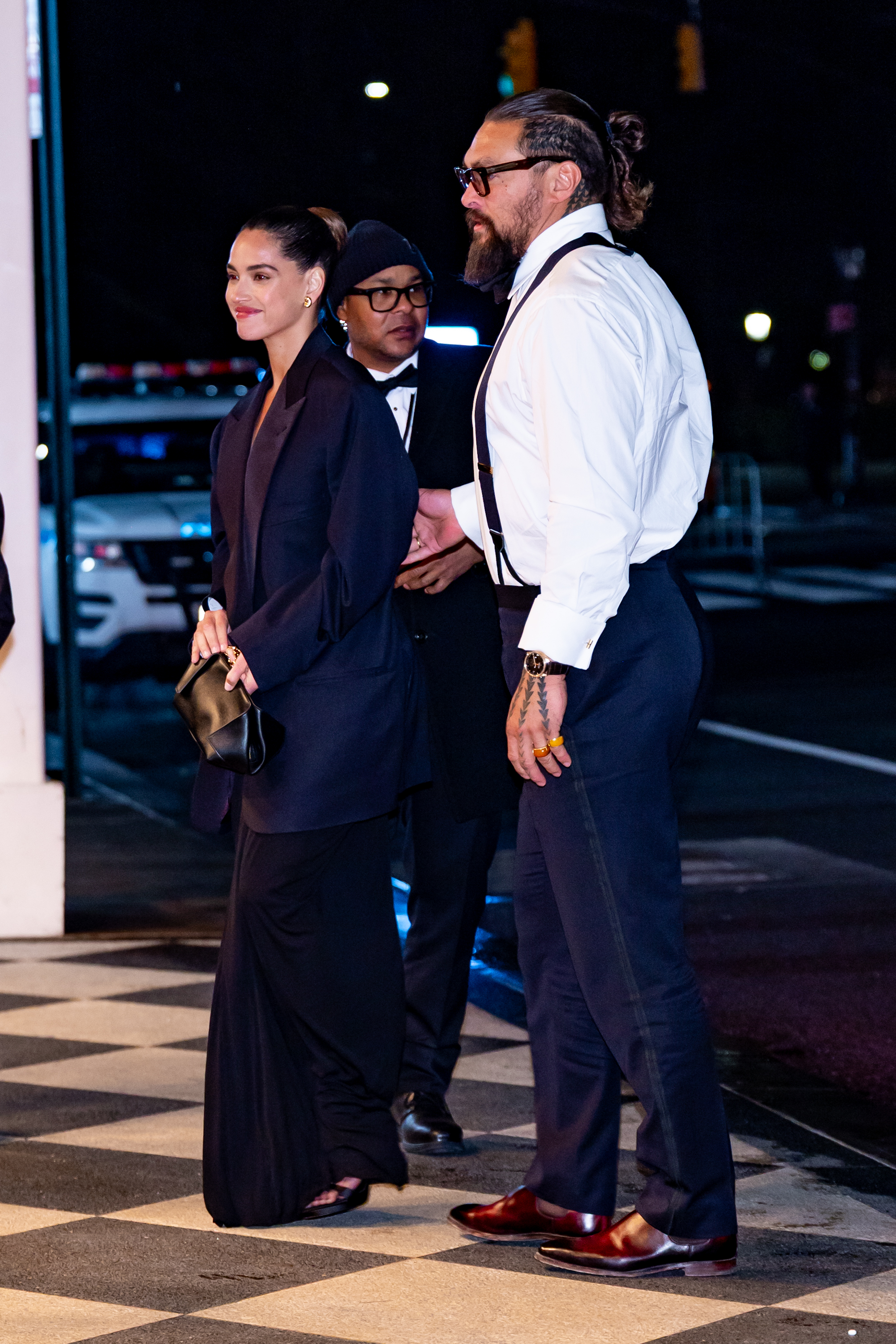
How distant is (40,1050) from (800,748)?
21.0 feet

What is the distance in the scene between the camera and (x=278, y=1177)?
397 cm

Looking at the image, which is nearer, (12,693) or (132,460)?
(12,693)

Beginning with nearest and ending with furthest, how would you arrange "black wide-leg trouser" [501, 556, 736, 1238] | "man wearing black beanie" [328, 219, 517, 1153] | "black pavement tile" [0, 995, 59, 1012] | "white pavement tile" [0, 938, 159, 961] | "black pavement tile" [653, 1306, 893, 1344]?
"black pavement tile" [653, 1306, 893, 1344], "black wide-leg trouser" [501, 556, 736, 1238], "man wearing black beanie" [328, 219, 517, 1153], "black pavement tile" [0, 995, 59, 1012], "white pavement tile" [0, 938, 159, 961]

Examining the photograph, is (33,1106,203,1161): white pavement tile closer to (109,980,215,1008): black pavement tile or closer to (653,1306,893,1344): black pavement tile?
(109,980,215,1008): black pavement tile

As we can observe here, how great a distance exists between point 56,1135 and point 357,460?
174 cm

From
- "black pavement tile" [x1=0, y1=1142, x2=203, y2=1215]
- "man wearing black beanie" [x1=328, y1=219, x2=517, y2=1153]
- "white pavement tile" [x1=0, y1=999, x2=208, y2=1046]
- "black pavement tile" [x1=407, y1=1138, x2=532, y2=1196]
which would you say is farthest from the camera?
"white pavement tile" [x1=0, y1=999, x2=208, y2=1046]

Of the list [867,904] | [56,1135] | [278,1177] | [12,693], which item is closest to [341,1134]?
[278,1177]

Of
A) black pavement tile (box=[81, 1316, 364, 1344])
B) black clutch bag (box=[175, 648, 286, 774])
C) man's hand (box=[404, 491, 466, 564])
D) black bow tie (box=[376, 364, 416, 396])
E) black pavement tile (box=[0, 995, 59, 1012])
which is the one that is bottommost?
black pavement tile (box=[0, 995, 59, 1012])

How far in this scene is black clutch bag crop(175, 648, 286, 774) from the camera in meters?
3.86

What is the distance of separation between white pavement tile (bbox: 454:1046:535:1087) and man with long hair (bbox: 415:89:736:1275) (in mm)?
1290

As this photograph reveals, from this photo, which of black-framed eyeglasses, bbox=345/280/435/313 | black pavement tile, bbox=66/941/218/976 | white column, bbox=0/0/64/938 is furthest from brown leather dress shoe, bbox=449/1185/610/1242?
white column, bbox=0/0/64/938

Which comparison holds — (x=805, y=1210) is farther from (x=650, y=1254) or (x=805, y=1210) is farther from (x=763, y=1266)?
(x=650, y=1254)

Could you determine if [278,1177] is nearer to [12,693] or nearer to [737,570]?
[12,693]

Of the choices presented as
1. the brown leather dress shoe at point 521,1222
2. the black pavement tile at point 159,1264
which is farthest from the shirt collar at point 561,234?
the black pavement tile at point 159,1264
